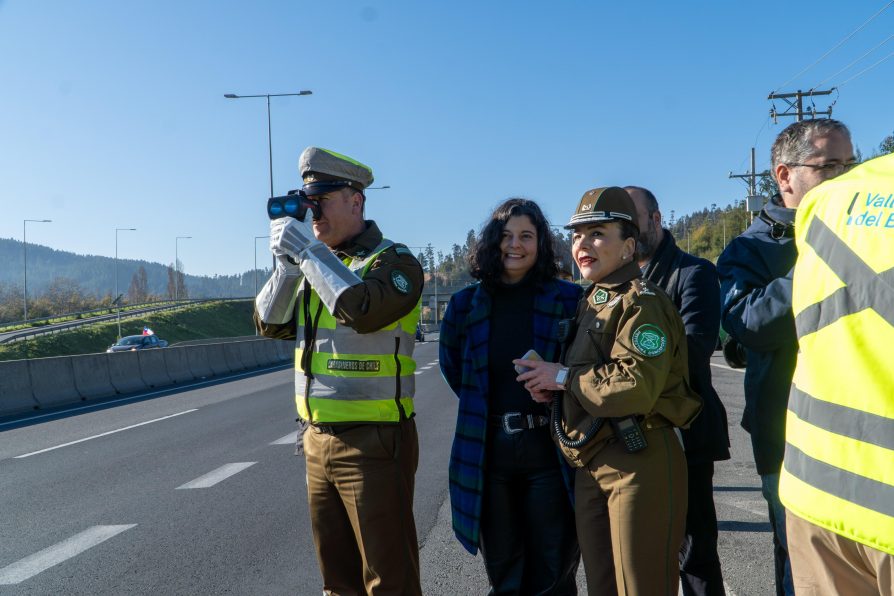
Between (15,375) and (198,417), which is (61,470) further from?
(15,375)

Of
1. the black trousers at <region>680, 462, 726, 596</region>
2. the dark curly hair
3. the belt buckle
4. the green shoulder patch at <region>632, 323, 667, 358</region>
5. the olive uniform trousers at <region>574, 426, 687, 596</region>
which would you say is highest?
the dark curly hair

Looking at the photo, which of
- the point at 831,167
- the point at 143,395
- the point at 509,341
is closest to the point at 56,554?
→ the point at 509,341

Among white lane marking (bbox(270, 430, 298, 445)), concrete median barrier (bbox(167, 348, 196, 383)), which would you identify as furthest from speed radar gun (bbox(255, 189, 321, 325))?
concrete median barrier (bbox(167, 348, 196, 383))

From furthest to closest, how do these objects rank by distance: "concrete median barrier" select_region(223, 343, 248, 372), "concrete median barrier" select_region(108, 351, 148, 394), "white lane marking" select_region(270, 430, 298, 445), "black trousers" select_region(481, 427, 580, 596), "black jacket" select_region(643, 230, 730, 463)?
1. "concrete median barrier" select_region(223, 343, 248, 372)
2. "concrete median barrier" select_region(108, 351, 148, 394)
3. "white lane marking" select_region(270, 430, 298, 445)
4. "black jacket" select_region(643, 230, 730, 463)
5. "black trousers" select_region(481, 427, 580, 596)

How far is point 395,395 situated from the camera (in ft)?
10.3

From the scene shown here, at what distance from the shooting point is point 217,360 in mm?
23531

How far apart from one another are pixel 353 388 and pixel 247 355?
24.1m

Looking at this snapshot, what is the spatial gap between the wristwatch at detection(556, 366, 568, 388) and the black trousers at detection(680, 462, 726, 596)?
99cm

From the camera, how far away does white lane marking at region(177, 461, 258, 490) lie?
7351mm

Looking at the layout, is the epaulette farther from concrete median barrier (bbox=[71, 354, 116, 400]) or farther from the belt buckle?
concrete median barrier (bbox=[71, 354, 116, 400])

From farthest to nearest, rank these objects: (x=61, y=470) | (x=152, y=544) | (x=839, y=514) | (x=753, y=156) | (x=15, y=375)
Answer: (x=753, y=156), (x=15, y=375), (x=61, y=470), (x=152, y=544), (x=839, y=514)

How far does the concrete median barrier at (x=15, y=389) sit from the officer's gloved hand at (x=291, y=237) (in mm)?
12611

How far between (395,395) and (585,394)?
2.63 ft

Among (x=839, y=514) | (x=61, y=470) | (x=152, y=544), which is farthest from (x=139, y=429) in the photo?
(x=839, y=514)
